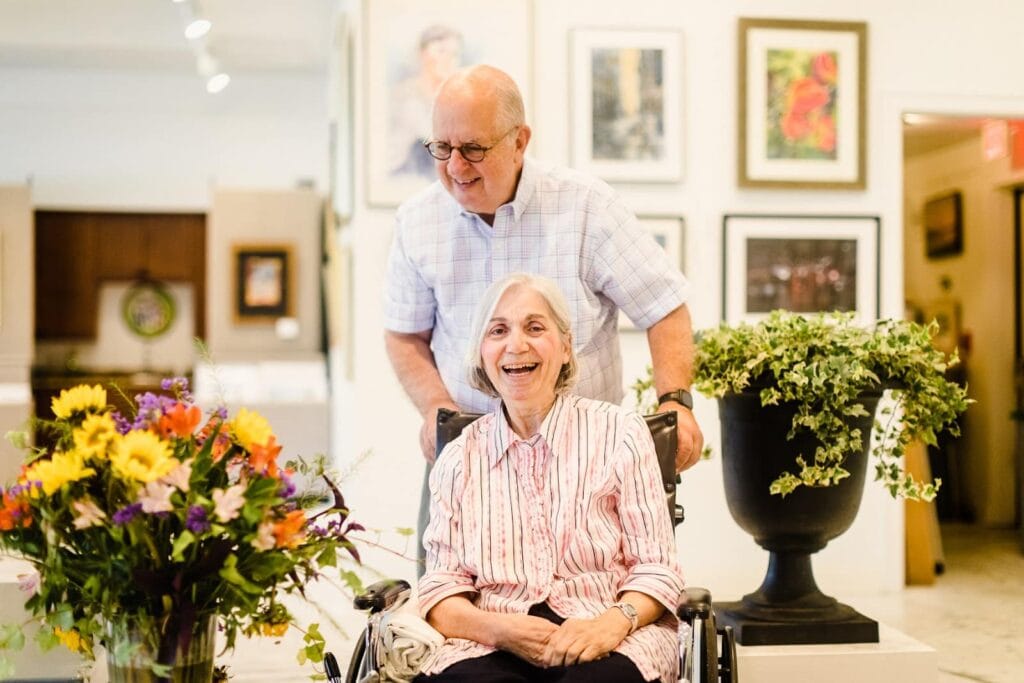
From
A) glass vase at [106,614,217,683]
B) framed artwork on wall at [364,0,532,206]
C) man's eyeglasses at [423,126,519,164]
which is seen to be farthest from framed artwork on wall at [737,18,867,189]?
glass vase at [106,614,217,683]

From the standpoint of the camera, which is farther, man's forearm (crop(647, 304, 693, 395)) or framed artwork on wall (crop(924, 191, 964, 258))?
framed artwork on wall (crop(924, 191, 964, 258))

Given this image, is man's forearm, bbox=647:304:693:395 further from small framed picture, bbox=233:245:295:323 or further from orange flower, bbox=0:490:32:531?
small framed picture, bbox=233:245:295:323

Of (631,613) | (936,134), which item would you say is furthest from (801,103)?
(631,613)

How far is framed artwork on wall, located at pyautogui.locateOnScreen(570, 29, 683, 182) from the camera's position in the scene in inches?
185

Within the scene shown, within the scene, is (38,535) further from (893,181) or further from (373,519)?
(893,181)

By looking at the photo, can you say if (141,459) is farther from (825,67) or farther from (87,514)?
(825,67)

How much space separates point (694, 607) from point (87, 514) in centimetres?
108

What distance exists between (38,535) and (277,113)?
842 cm

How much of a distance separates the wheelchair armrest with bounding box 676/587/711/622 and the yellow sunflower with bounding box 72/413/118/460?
1.06 meters

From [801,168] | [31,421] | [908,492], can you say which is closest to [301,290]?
[801,168]

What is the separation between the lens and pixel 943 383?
3.03 metres

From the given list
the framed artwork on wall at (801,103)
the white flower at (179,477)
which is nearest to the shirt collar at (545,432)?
the white flower at (179,477)

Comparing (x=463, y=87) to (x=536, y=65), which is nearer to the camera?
(x=463, y=87)

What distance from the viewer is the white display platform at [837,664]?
9.63ft
